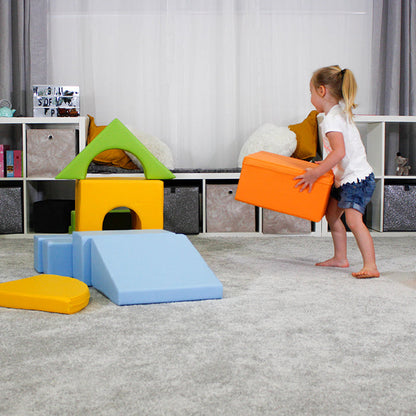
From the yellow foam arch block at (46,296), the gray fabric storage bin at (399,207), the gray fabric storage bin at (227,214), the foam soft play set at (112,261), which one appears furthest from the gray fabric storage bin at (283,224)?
the yellow foam arch block at (46,296)

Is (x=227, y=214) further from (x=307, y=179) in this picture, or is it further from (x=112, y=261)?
(x=112, y=261)

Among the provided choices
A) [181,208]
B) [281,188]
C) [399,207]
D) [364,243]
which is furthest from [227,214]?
[364,243]

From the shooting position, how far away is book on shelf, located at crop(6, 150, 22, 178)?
2977 mm

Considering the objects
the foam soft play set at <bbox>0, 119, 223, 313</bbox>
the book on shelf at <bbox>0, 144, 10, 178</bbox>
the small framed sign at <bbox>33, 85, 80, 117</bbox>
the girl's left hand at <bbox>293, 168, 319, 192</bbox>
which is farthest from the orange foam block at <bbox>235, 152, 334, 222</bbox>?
the book on shelf at <bbox>0, 144, 10, 178</bbox>

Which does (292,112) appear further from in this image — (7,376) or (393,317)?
(7,376)

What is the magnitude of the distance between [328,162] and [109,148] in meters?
0.85

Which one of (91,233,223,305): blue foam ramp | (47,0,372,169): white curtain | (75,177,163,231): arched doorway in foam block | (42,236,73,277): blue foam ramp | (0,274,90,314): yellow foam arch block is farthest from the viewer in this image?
(47,0,372,169): white curtain

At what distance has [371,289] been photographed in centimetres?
167

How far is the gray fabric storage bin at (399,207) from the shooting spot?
3031 millimetres

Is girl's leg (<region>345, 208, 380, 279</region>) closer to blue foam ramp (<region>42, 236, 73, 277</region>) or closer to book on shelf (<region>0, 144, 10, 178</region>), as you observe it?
blue foam ramp (<region>42, 236, 73, 277</region>)

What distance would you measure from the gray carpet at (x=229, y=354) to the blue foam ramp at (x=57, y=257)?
25 cm

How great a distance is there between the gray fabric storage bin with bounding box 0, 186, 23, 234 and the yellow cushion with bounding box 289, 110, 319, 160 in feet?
5.00

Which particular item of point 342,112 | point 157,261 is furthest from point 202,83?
point 157,261

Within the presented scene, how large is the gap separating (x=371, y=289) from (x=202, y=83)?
2044mm
